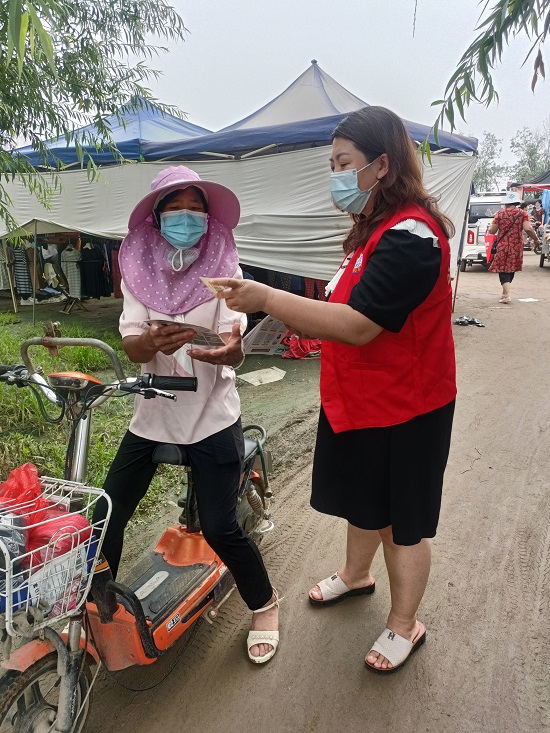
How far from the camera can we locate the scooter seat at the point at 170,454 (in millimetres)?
1880

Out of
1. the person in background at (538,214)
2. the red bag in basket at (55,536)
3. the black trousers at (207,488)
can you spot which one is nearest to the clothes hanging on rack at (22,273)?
the black trousers at (207,488)

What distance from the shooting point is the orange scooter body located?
1789 mm

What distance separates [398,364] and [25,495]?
3.88 feet

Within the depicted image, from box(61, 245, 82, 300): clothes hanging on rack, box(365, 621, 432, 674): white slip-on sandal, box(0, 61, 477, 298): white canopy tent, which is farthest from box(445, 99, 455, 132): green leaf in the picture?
box(61, 245, 82, 300): clothes hanging on rack

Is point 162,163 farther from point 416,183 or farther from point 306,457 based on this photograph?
point 416,183

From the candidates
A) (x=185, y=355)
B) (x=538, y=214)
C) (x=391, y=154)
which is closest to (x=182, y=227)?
(x=185, y=355)

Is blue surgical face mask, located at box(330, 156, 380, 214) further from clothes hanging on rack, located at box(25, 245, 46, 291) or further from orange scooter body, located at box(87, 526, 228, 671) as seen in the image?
clothes hanging on rack, located at box(25, 245, 46, 291)

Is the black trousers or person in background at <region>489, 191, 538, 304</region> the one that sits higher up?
person in background at <region>489, 191, 538, 304</region>

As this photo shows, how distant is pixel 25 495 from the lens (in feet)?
4.57

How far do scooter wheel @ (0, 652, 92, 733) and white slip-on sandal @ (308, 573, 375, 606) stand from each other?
1080 mm

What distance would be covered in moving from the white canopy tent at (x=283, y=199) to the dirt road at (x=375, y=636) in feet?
12.1

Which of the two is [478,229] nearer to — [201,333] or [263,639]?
[263,639]

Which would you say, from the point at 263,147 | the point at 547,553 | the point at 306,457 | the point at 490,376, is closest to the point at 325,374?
the point at 547,553

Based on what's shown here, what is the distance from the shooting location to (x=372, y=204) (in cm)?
177
